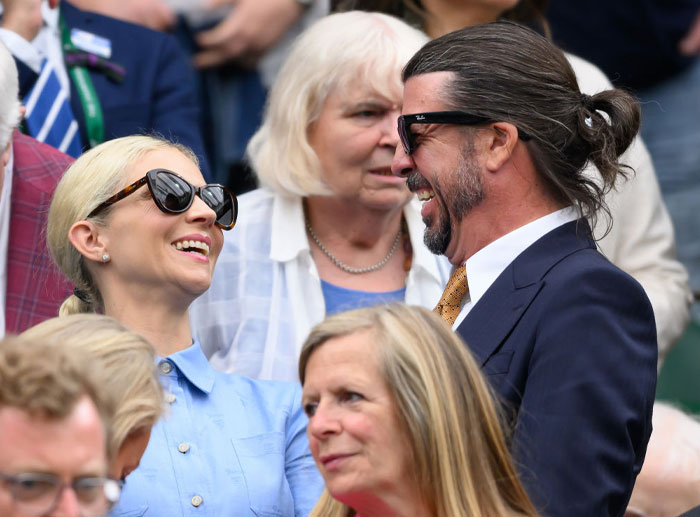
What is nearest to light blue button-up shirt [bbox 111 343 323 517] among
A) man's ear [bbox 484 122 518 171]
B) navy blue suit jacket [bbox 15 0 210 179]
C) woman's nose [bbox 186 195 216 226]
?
woman's nose [bbox 186 195 216 226]

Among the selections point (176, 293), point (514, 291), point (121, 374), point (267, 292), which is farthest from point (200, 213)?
point (121, 374)

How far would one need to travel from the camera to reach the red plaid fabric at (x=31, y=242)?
3.89 meters

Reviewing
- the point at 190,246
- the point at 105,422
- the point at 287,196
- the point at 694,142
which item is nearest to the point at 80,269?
the point at 190,246

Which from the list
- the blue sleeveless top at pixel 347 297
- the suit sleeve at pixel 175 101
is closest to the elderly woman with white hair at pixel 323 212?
the blue sleeveless top at pixel 347 297

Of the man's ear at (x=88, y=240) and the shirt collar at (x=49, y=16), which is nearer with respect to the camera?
the man's ear at (x=88, y=240)

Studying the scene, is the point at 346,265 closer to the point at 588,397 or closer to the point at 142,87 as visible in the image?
the point at 142,87

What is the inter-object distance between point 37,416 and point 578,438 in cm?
122

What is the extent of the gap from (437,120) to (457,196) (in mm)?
196

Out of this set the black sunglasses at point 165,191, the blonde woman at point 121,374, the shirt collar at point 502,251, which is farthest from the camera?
the black sunglasses at point 165,191

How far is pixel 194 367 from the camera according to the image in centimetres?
330

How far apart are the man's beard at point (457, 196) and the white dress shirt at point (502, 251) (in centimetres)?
12

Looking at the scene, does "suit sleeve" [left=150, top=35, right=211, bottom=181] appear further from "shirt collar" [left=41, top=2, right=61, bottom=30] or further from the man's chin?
the man's chin

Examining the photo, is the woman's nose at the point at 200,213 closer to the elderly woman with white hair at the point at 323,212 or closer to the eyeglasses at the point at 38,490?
the elderly woman with white hair at the point at 323,212

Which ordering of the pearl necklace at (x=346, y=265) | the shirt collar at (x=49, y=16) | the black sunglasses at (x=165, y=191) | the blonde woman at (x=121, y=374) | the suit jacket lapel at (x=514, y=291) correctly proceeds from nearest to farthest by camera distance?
1. the blonde woman at (x=121, y=374)
2. the suit jacket lapel at (x=514, y=291)
3. the black sunglasses at (x=165, y=191)
4. the pearl necklace at (x=346, y=265)
5. the shirt collar at (x=49, y=16)
